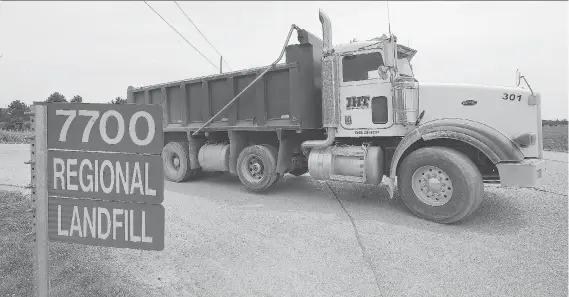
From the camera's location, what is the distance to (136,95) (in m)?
9.61

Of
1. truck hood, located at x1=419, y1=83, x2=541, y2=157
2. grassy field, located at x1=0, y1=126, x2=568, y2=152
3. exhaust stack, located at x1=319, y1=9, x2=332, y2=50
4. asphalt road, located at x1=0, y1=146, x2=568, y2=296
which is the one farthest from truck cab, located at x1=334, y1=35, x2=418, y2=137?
grassy field, located at x1=0, y1=126, x2=568, y2=152

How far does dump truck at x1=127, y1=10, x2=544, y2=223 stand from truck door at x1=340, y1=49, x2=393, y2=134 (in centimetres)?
2

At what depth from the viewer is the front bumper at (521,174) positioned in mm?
4758

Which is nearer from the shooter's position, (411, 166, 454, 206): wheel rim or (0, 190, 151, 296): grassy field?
(0, 190, 151, 296): grassy field

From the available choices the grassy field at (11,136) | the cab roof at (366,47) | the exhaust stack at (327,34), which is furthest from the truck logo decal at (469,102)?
the grassy field at (11,136)

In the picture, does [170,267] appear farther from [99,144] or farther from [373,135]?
[373,135]

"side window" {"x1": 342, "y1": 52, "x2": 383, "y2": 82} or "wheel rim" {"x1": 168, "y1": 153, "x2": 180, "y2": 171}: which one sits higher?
"side window" {"x1": 342, "y1": 52, "x2": 383, "y2": 82}

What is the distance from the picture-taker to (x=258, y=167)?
23.0 ft

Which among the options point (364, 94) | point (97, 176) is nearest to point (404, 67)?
point (364, 94)

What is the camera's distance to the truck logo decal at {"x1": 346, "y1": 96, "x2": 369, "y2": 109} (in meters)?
5.95

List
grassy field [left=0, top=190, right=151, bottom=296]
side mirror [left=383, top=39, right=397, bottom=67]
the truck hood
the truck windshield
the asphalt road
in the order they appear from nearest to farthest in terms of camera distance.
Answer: grassy field [left=0, top=190, right=151, bottom=296]
the asphalt road
the truck hood
side mirror [left=383, top=39, right=397, bottom=67]
the truck windshield

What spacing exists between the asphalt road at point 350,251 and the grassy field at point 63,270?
3.5 inches

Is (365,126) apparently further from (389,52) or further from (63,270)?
(63,270)

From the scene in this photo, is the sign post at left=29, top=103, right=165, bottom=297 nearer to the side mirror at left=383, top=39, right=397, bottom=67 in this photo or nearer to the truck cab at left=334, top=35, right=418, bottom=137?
the truck cab at left=334, top=35, right=418, bottom=137
